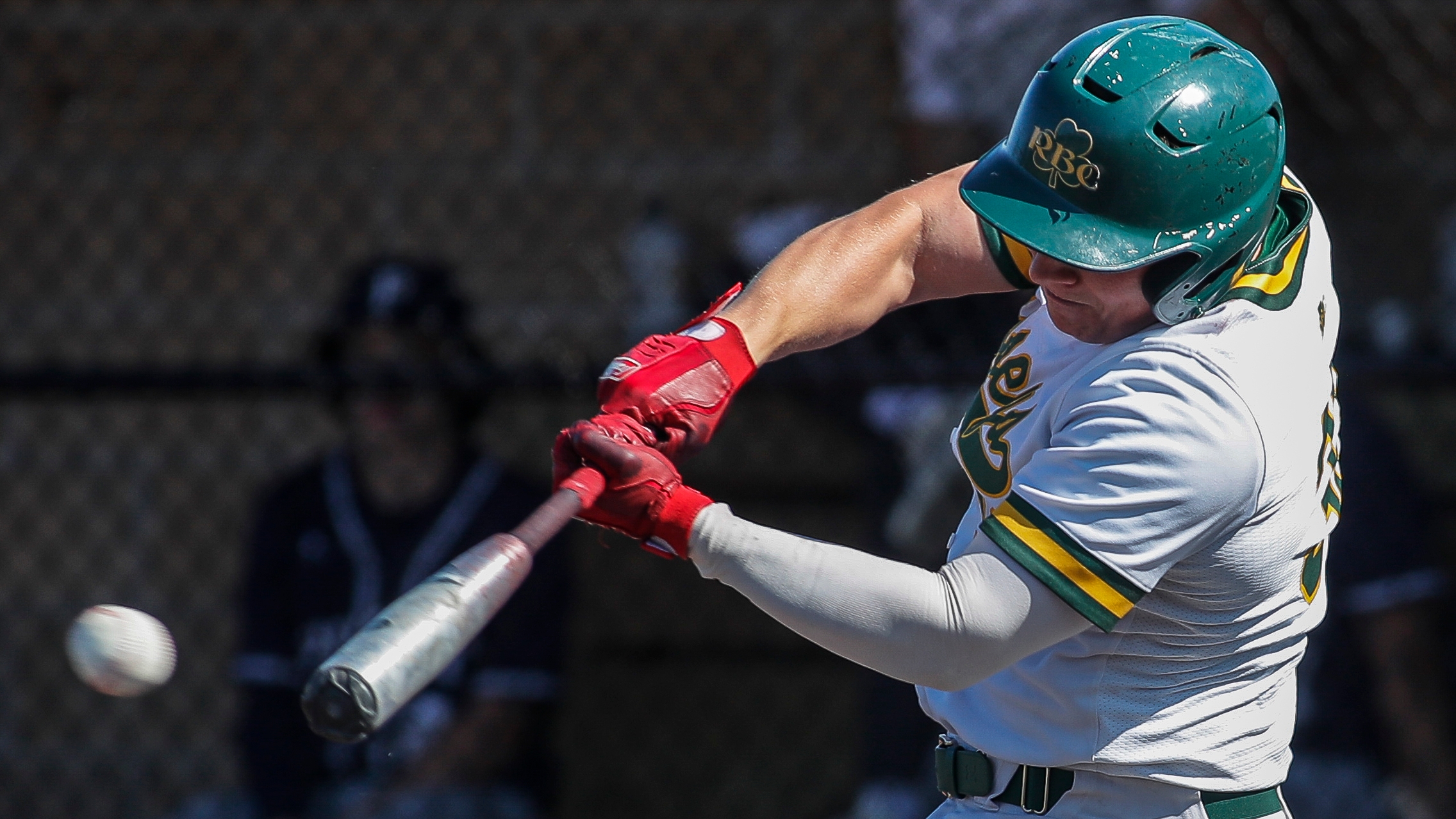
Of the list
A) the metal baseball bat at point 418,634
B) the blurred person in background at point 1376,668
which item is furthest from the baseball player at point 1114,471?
the blurred person in background at point 1376,668

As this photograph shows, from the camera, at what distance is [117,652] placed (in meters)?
1.77

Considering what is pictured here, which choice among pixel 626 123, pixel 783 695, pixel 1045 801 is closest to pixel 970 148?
pixel 626 123

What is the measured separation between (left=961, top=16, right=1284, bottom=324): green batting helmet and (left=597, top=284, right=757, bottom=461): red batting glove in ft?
1.13

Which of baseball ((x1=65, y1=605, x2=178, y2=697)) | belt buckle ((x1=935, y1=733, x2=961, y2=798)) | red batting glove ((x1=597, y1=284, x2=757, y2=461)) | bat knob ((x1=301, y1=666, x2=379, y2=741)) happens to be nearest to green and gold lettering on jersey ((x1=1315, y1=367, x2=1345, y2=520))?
belt buckle ((x1=935, y1=733, x2=961, y2=798))

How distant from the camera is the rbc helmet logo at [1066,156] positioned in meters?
1.50

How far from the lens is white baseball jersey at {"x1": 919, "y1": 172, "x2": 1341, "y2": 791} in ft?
4.61

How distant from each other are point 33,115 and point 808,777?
2.70m

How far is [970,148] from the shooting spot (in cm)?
320

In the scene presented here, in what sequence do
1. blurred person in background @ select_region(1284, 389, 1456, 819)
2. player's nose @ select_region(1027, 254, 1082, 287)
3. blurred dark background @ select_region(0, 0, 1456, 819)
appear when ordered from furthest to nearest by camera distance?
blurred dark background @ select_region(0, 0, 1456, 819) → blurred person in background @ select_region(1284, 389, 1456, 819) → player's nose @ select_region(1027, 254, 1082, 287)

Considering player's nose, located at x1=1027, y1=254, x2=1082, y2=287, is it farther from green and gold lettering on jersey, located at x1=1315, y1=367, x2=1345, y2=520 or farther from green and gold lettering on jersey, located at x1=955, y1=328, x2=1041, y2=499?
green and gold lettering on jersey, located at x1=1315, y1=367, x2=1345, y2=520

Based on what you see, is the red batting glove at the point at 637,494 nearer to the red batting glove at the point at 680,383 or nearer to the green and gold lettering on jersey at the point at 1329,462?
the red batting glove at the point at 680,383

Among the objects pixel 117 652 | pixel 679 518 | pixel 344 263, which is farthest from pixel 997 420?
pixel 344 263

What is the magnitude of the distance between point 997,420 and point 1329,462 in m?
0.37

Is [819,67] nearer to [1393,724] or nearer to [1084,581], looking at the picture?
[1393,724]
